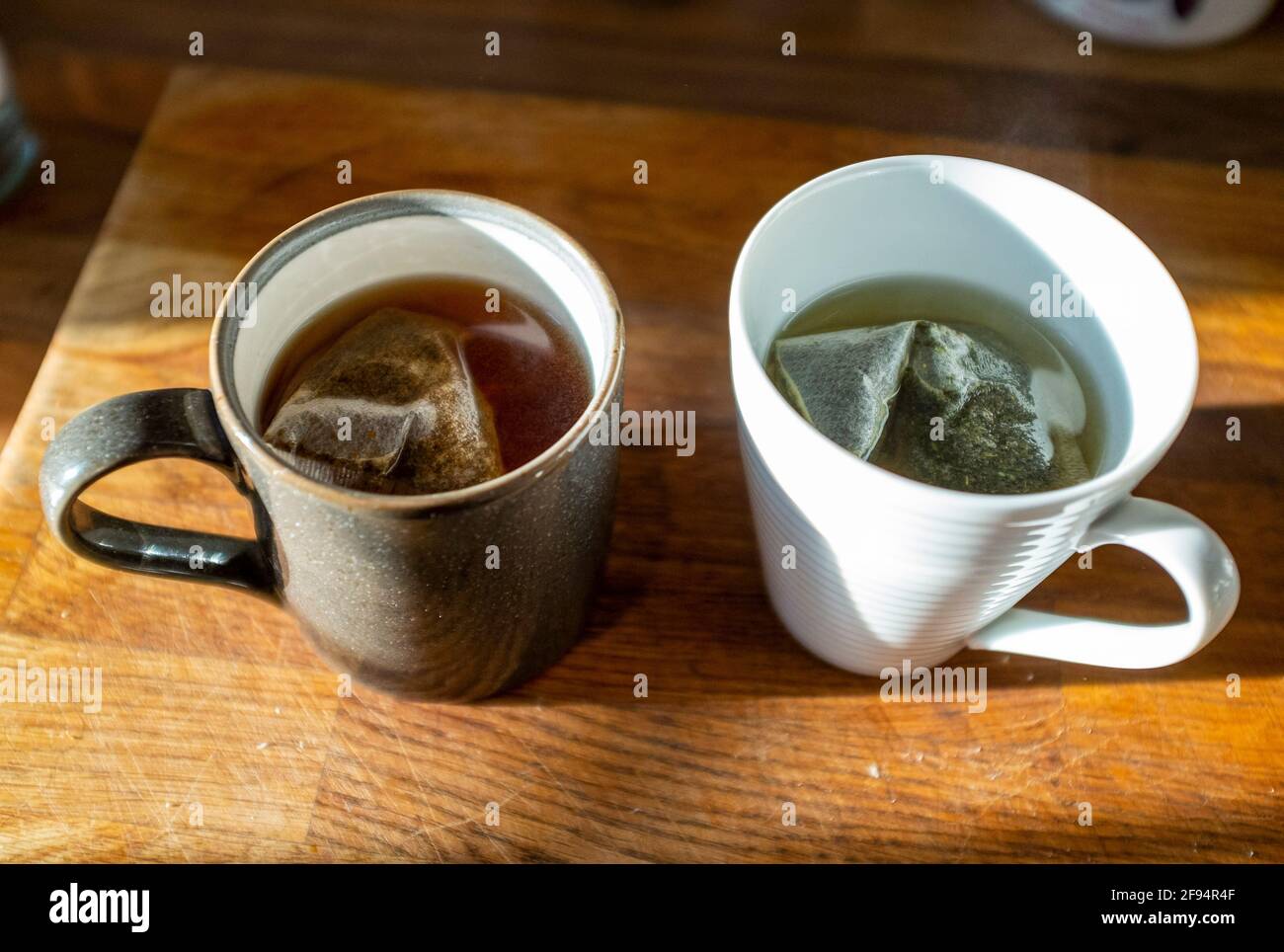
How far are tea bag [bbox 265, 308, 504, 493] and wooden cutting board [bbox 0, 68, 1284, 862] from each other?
19cm

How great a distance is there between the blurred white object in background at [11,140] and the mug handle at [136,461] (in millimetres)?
784

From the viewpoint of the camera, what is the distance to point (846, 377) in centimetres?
77

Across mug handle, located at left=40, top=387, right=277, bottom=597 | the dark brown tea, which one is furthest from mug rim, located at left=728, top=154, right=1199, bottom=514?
mug handle, located at left=40, top=387, right=277, bottom=597

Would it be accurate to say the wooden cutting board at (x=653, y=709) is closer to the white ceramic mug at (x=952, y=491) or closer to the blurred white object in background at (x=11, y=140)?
the white ceramic mug at (x=952, y=491)

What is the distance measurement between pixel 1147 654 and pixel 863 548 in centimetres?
22

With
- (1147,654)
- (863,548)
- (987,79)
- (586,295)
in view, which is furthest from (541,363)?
(987,79)

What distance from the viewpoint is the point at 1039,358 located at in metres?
0.84

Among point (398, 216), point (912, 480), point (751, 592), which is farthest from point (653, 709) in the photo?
point (398, 216)

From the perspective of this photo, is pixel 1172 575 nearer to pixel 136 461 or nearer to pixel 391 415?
pixel 391 415

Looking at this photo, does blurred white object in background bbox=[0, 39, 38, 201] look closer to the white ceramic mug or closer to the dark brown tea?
the dark brown tea

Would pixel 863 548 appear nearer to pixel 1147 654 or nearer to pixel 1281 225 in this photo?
pixel 1147 654

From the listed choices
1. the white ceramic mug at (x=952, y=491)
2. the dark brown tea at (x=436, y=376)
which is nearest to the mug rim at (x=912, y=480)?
the white ceramic mug at (x=952, y=491)

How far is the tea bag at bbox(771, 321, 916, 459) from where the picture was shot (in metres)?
0.75

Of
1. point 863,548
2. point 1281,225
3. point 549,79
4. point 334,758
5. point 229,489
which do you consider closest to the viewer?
point 863,548
